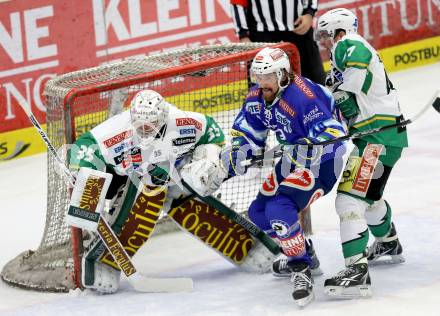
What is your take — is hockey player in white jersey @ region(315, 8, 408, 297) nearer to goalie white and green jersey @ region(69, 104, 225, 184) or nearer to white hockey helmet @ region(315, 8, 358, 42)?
white hockey helmet @ region(315, 8, 358, 42)

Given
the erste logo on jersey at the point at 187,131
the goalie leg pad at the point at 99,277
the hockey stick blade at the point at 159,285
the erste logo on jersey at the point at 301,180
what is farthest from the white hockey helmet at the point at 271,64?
the goalie leg pad at the point at 99,277

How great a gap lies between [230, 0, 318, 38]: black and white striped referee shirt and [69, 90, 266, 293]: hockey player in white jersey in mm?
2060

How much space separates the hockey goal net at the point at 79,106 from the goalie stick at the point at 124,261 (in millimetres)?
139

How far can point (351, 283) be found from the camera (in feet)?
16.7

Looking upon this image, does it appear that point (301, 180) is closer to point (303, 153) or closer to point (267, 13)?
Answer: point (303, 153)

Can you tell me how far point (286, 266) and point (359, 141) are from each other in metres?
0.66

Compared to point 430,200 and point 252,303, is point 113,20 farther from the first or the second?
point 252,303

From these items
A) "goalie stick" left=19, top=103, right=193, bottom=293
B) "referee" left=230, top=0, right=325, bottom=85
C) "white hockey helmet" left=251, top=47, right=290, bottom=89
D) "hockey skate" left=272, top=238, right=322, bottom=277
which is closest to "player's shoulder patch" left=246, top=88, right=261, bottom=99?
"white hockey helmet" left=251, top=47, right=290, bottom=89

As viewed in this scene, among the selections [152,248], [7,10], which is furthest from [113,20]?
[152,248]

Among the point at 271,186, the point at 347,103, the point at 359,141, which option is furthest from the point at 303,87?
the point at 271,186

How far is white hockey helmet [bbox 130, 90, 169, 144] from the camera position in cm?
522

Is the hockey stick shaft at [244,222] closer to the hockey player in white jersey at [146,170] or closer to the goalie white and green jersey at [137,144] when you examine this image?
the hockey player in white jersey at [146,170]

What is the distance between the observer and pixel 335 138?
198 inches

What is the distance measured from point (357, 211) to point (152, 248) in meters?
1.37
